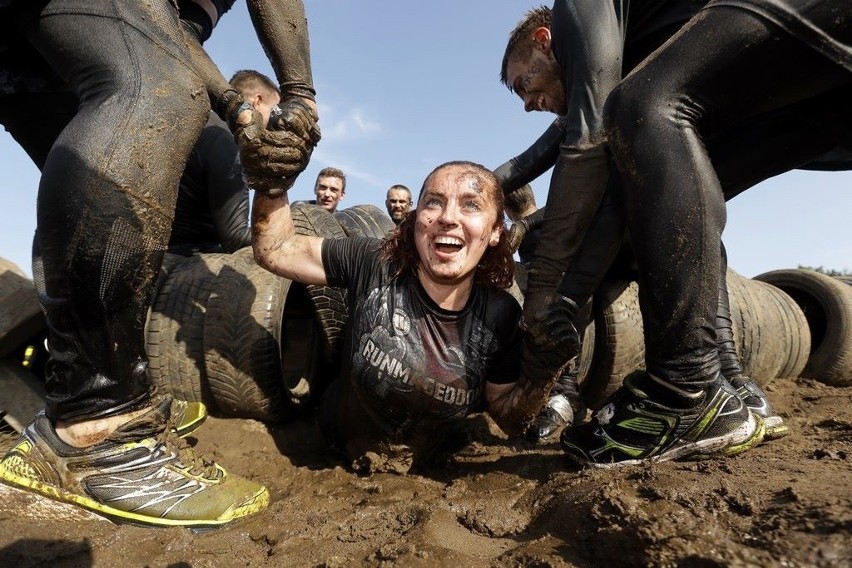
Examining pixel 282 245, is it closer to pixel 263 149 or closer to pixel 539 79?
pixel 263 149

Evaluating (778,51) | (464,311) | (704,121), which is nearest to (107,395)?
(464,311)

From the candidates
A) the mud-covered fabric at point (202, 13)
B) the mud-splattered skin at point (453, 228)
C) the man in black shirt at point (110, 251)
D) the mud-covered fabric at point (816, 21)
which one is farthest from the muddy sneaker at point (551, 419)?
the mud-covered fabric at point (202, 13)

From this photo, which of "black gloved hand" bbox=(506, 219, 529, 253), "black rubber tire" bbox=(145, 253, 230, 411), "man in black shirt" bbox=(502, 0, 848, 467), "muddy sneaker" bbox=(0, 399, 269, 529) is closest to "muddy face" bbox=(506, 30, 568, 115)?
"man in black shirt" bbox=(502, 0, 848, 467)

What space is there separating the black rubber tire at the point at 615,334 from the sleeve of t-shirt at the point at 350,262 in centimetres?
142

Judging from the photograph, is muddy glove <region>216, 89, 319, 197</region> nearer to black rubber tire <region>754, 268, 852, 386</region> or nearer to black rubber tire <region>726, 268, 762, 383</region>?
black rubber tire <region>726, 268, 762, 383</region>

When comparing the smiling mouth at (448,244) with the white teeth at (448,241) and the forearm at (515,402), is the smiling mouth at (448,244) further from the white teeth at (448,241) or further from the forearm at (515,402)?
the forearm at (515,402)

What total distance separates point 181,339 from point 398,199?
5.40 meters

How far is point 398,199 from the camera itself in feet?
25.4

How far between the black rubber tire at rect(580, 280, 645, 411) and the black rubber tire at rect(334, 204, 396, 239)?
1.41m

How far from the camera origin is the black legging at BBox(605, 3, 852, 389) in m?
1.54

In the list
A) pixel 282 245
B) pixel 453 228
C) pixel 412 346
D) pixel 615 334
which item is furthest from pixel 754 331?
pixel 282 245

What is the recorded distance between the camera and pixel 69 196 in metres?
1.40

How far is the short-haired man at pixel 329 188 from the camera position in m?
7.40

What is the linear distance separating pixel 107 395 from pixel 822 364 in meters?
4.89
